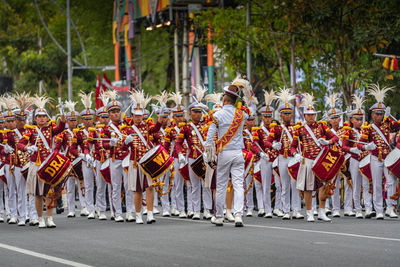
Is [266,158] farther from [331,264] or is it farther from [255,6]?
[255,6]

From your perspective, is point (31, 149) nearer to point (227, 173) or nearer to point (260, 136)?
point (227, 173)

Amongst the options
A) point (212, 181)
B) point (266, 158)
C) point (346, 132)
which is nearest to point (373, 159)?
point (346, 132)

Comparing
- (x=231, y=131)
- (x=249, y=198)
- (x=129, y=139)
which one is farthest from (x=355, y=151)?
(x=129, y=139)

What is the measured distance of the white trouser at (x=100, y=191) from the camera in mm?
18016

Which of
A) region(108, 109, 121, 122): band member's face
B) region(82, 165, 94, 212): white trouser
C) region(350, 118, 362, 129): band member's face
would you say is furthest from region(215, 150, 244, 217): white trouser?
region(82, 165, 94, 212): white trouser

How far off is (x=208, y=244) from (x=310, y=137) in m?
5.06

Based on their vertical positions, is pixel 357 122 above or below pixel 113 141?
above

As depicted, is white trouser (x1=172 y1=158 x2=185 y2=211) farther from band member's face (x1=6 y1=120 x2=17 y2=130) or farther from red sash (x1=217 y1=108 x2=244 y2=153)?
red sash (x1=217 y1=108 x2=244 y2=153)

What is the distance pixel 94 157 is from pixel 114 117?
2.25 meters

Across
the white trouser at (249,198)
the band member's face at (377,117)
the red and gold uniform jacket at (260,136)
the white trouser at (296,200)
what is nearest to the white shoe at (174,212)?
the white trouser at (249,198)

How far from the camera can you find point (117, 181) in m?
17.2

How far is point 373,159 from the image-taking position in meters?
17.2

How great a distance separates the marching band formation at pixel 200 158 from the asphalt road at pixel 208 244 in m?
0.77

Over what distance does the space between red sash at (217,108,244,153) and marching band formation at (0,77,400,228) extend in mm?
15
